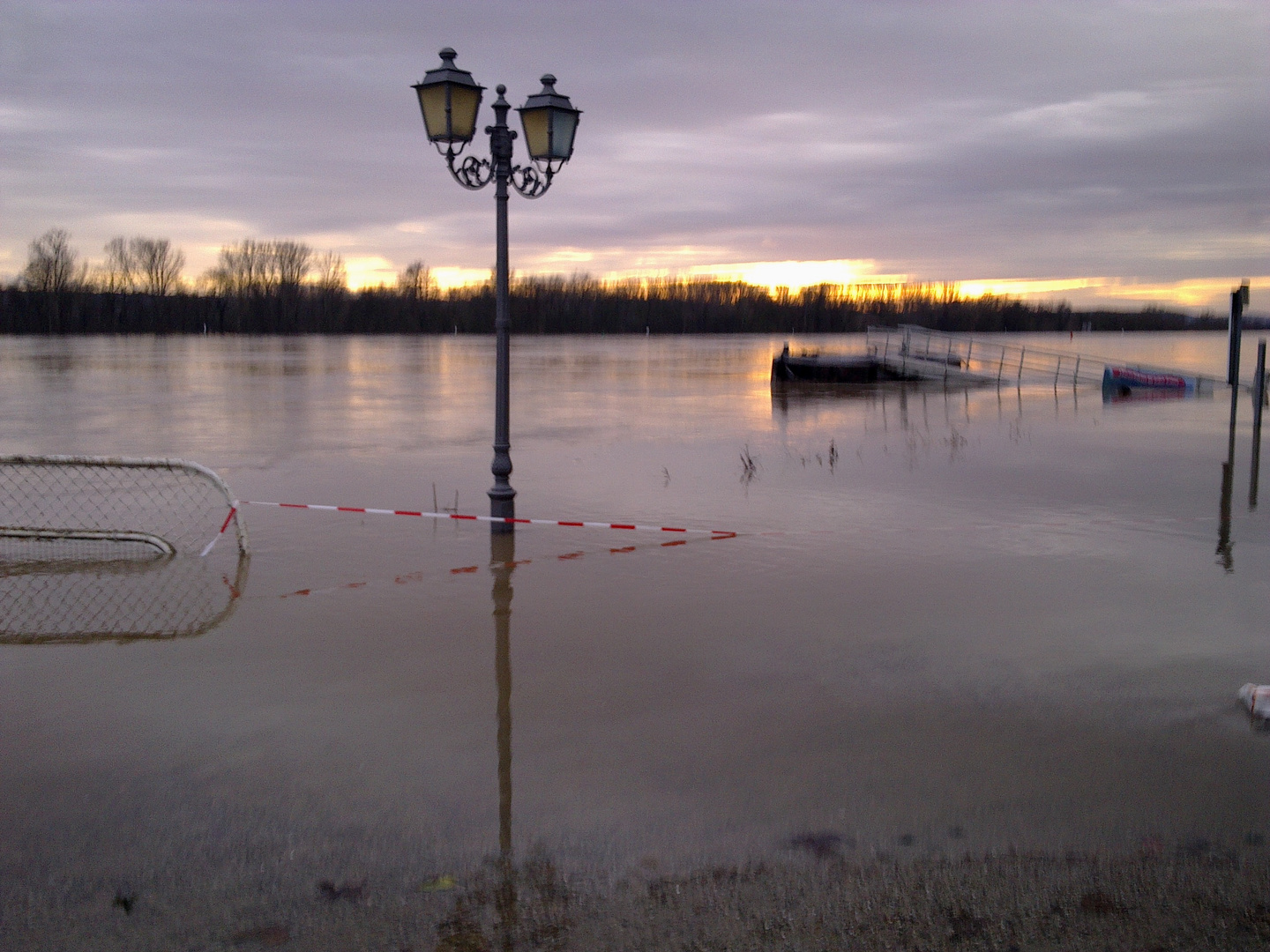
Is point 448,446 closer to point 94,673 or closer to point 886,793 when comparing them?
point 94,673

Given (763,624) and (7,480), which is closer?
(763,624)

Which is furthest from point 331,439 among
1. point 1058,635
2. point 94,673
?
point 1058,635

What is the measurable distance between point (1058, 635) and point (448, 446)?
537 inches

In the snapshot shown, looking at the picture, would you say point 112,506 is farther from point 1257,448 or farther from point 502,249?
point 1257,448

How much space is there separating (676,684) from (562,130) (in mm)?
5903

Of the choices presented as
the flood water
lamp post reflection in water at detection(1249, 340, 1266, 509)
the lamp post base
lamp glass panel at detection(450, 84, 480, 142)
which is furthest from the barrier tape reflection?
lamp post reflection in water at detection(1249, 340, 1266, 509)

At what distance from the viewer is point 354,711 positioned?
5.56 m

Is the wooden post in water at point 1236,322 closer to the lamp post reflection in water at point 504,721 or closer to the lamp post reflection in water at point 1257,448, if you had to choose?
the lamp post reflection in water at point 1257,448

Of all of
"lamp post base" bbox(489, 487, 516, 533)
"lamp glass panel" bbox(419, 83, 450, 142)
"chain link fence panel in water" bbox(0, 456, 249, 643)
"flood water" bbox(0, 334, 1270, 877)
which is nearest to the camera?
"flood water" bbox(0, 334, 1270, 877)

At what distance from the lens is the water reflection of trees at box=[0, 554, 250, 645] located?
7027mm

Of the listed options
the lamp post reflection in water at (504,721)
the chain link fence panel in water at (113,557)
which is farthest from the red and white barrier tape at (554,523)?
the chain link fence panel in water at (113,557)

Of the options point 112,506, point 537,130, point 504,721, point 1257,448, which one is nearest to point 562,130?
point 537,130

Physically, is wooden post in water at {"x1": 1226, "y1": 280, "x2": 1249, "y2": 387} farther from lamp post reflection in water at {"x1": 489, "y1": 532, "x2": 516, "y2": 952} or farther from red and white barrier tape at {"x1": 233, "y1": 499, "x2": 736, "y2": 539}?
lamp post reflection in water at {"x1": 489, "y1": 532, "x2": 516, "y2": 952}

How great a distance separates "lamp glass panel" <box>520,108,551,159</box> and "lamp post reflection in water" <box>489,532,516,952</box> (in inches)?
143
